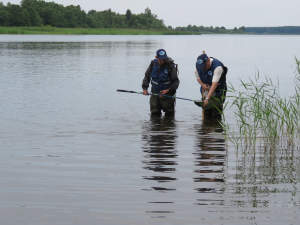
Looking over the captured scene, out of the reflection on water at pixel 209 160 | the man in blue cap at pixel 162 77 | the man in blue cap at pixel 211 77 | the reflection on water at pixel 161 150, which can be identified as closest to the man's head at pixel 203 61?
the man in blue cap at pixel 211 77

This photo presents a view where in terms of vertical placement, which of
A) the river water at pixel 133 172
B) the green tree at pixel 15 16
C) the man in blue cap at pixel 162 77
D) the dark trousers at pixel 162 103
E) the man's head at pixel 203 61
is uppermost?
the green tree at pixel 15 16

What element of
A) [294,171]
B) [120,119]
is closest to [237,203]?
[294,171]

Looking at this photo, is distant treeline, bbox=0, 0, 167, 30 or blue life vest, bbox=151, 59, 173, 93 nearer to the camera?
blue life vest, bbox=151, 59, 173, 93

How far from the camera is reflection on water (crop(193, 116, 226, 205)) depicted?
4719 mm

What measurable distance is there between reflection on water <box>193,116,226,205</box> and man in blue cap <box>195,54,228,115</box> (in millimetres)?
533

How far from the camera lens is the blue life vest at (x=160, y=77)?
351 inches

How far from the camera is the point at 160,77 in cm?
902

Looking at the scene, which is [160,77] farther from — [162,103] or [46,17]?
[46,17]

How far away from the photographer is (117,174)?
543cm

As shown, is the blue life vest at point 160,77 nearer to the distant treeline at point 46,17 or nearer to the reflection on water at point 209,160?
the reflection on water at point 209,160

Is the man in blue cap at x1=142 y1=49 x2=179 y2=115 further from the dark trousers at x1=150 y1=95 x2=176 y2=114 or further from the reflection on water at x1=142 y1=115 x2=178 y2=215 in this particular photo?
the reflection on water at x1=142 y1=115 x2=178 y2=215

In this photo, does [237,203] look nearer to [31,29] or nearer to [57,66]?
[57,66]

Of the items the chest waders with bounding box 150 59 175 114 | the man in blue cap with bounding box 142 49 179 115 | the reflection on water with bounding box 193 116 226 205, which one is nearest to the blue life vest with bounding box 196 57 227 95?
the man in blue cap with bounding box 142 49 179 115

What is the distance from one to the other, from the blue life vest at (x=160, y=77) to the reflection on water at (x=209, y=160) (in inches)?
47.3
